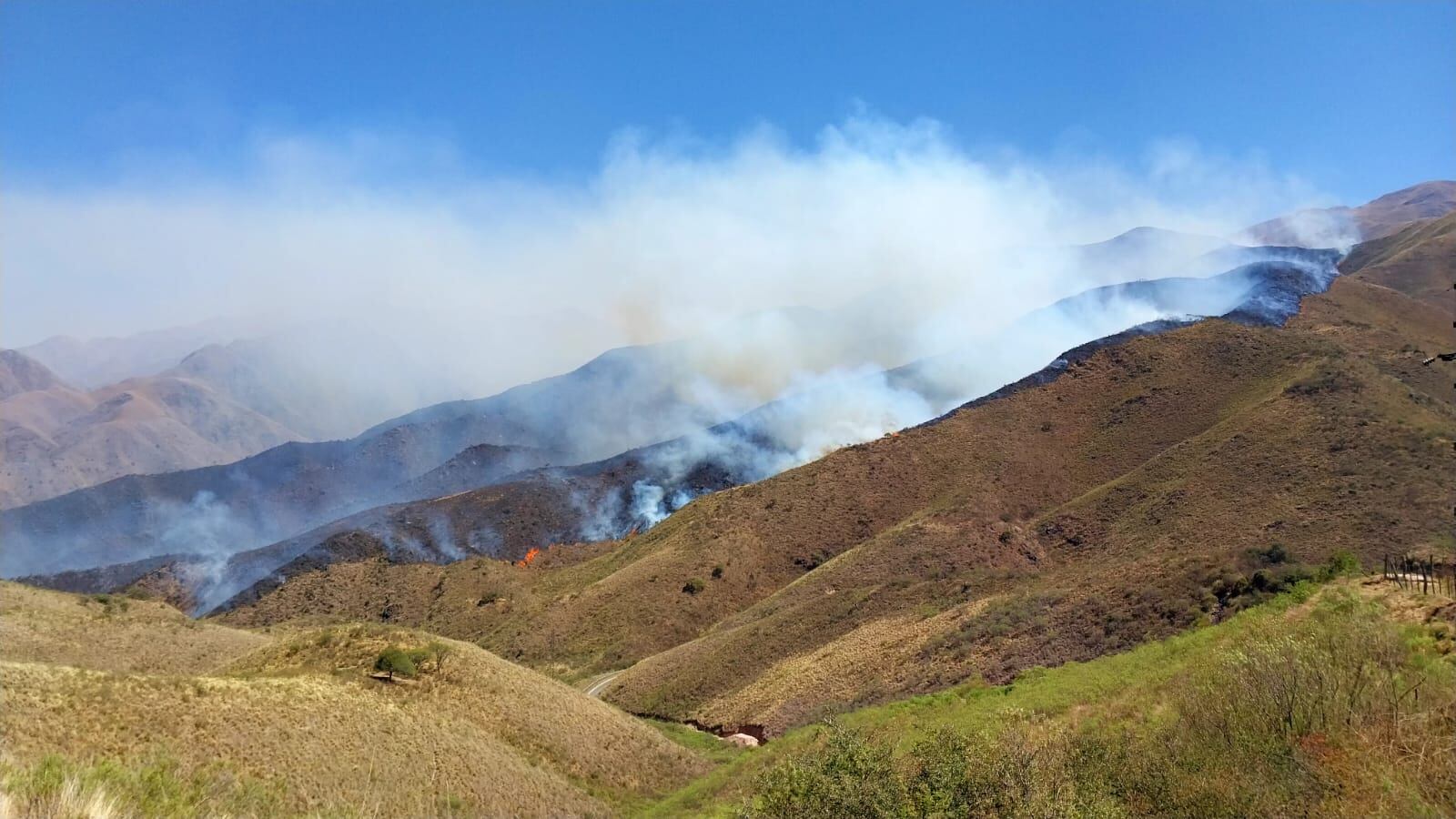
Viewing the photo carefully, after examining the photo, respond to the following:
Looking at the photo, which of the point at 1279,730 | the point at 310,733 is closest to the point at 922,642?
the point at 310,733

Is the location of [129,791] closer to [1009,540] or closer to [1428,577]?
[1428,577]

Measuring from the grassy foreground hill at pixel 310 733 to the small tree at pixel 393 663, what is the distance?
0.55 meters

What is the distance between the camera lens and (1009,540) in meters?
67.0

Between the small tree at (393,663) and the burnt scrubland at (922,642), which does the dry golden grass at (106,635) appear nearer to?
the burnt scrubland at (922,642)

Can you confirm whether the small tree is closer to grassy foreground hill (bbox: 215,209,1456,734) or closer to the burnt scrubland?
the burnt scrubland

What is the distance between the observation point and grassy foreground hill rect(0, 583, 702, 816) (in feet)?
72.7

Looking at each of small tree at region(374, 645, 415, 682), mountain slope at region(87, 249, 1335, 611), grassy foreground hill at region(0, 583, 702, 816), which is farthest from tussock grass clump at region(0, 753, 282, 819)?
mountain slope at region(87, 249, 1335, 611)

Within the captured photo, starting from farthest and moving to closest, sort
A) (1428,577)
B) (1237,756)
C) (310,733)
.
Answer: (310,733)
(1428,577)
(1237,756)

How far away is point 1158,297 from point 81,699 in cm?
14048

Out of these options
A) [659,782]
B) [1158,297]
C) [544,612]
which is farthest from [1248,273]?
[659,782]

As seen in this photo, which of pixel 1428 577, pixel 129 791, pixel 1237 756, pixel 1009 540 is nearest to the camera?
pixel 1237 756

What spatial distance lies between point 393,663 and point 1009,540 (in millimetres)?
45713

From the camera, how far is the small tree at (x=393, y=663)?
36875 mm

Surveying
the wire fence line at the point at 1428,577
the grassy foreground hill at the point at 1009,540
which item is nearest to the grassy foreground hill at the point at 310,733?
the grassy foreground hill at the point at 1009,540
